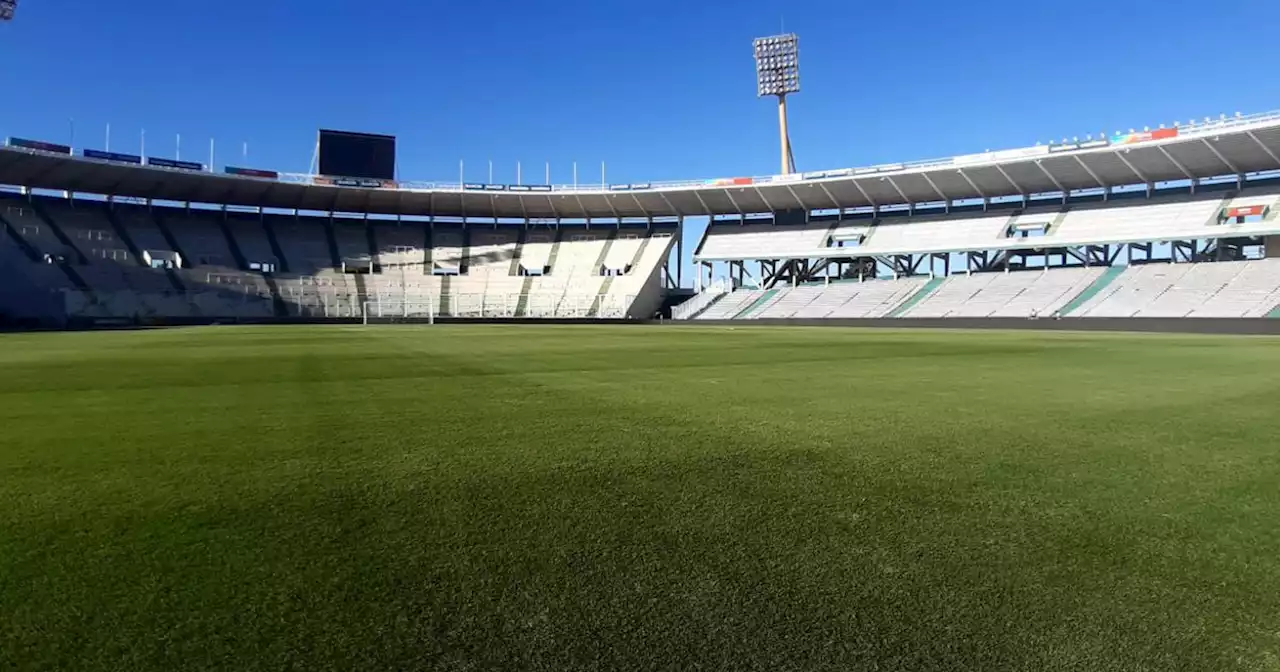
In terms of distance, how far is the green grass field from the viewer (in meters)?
2.14


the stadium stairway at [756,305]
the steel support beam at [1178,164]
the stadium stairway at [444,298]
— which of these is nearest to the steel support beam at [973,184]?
the steel support beam at [1178,164]

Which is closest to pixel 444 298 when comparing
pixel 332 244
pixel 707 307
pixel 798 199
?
pixel 332 244

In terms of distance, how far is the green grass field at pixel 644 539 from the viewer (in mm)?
2139

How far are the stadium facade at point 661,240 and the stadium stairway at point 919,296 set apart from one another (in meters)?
0.19

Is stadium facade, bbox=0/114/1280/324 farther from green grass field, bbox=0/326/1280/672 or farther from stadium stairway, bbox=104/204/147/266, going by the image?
green grass field, bbox=0/326/1280/672

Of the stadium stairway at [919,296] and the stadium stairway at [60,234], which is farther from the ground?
the stadium stairway at [60,234]

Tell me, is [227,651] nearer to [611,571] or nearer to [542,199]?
[611,571]

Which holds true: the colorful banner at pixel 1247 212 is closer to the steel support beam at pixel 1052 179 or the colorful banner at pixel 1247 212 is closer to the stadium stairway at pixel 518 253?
the steel support beam at pixel 1052 179

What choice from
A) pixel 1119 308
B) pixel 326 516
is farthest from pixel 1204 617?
pixel 1119 308

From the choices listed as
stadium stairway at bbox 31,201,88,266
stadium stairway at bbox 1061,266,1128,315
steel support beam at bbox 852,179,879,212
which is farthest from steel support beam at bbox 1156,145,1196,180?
stadium stairway at bbox 31,201,88,266

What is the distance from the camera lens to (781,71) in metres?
65.4

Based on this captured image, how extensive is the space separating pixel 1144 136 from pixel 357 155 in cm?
5736

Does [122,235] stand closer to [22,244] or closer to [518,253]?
[22,244]

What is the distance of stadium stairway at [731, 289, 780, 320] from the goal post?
23.6 metres
